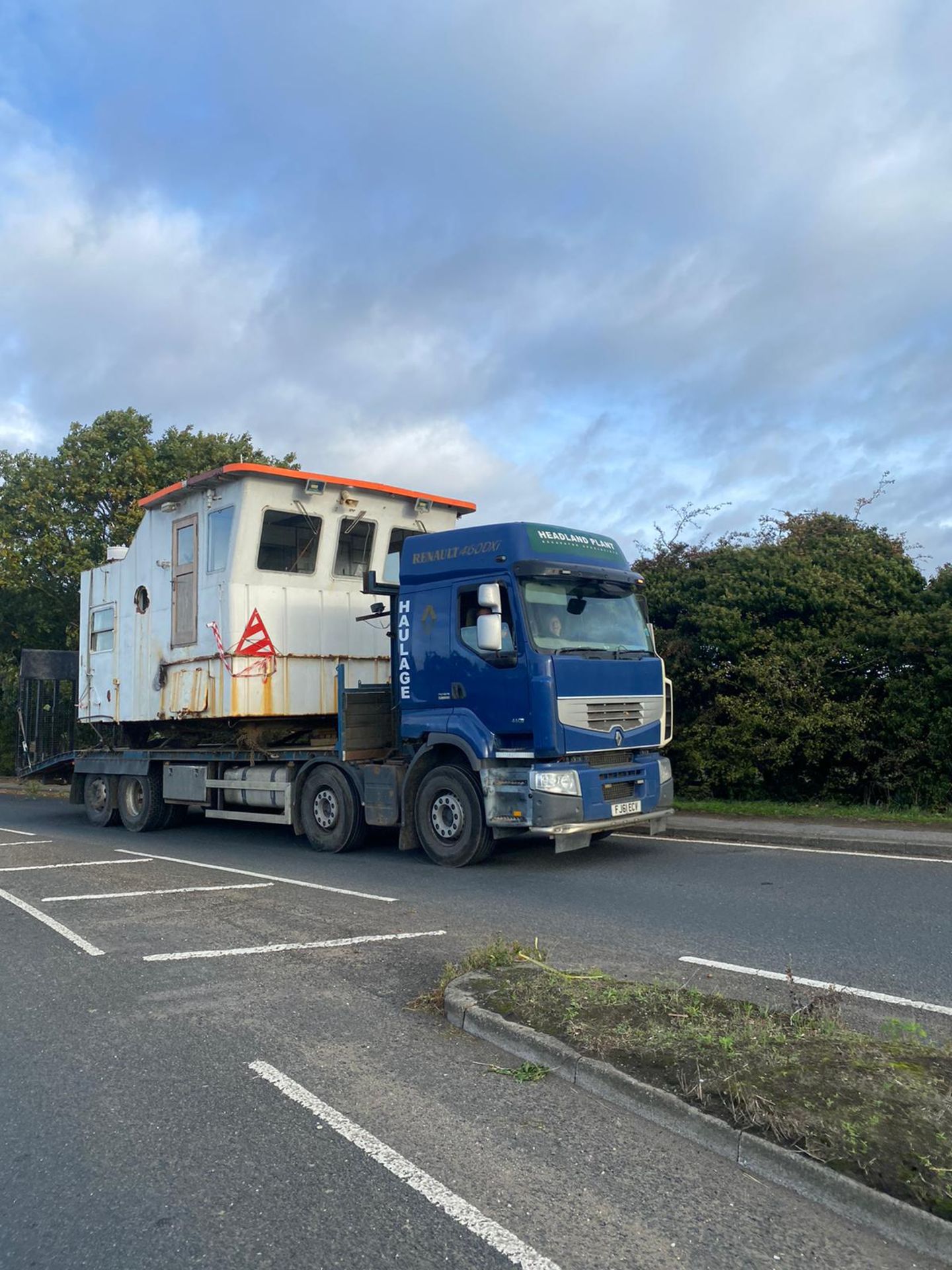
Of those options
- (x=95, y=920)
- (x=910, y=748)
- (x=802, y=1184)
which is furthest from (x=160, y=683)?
(x=802, y=1184)

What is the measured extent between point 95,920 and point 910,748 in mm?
10283

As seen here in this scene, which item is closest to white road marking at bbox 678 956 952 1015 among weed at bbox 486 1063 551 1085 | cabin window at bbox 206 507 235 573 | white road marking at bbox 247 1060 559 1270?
weed at bbox 486 1063 551 1085

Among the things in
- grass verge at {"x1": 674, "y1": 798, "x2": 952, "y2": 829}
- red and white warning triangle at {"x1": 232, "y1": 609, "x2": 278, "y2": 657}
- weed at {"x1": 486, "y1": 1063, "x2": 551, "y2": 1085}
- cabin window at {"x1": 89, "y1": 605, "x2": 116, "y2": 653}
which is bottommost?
weed at {"x1": 486, "y1": 1063, "x2": 551, "y2": 1085}

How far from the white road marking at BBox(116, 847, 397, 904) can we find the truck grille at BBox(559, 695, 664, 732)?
2.44 m

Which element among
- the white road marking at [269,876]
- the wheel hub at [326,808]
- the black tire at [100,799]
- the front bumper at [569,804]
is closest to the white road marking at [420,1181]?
the white road marking at [269,876]

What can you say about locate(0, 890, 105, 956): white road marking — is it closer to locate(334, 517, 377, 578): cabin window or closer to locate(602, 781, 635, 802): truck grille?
locate(602, 781, 635, 802): truck grille

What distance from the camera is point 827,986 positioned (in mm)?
5629

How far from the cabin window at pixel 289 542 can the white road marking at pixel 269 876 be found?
365 cm

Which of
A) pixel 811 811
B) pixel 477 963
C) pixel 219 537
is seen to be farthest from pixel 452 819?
pixel 811 811

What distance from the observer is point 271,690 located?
1220 cm

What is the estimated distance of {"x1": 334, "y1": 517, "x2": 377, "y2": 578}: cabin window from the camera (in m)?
12.7

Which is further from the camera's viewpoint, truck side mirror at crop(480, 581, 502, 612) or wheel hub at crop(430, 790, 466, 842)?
wheel hub at crop(430, 790, 466, 842)

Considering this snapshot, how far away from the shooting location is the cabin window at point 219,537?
12117 millimetres

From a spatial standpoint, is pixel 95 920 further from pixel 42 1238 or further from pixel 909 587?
pixel 909 587
